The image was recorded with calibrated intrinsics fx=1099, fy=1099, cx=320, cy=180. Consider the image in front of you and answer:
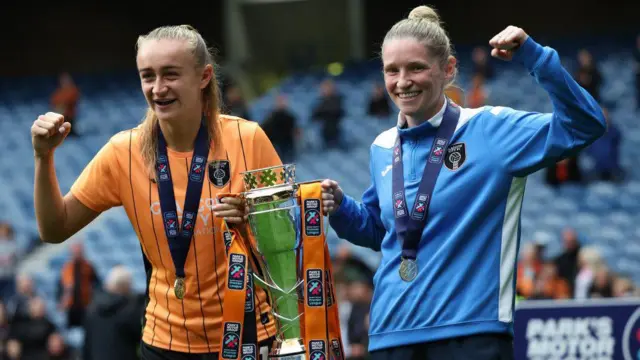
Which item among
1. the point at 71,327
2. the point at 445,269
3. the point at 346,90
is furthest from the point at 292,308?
the point at 346,90

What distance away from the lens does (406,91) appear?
3.49 meters

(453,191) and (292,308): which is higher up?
(453,191)

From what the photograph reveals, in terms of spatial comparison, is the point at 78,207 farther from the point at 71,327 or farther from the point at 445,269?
the point at 71,327

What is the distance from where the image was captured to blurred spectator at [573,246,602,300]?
31.6ft

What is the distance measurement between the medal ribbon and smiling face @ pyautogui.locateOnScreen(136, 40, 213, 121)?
2.55ft

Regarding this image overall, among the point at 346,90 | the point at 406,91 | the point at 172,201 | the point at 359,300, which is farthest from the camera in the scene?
the point at 346,90

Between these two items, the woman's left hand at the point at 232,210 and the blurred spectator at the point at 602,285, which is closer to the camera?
the woman's left hand at the point at 232,210

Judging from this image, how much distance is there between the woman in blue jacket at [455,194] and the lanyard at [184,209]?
0.67 meters

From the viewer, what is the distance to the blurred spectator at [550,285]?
30.6ft

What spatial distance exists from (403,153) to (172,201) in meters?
0.82

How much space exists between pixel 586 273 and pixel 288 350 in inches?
267

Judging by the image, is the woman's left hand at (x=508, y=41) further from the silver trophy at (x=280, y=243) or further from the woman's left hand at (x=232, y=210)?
the woman's left hand at (x=232, y=210)

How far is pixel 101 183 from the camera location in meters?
3.91

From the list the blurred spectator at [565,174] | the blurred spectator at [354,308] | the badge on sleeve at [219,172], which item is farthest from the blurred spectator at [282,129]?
the badge on sleeve at [219,172]
